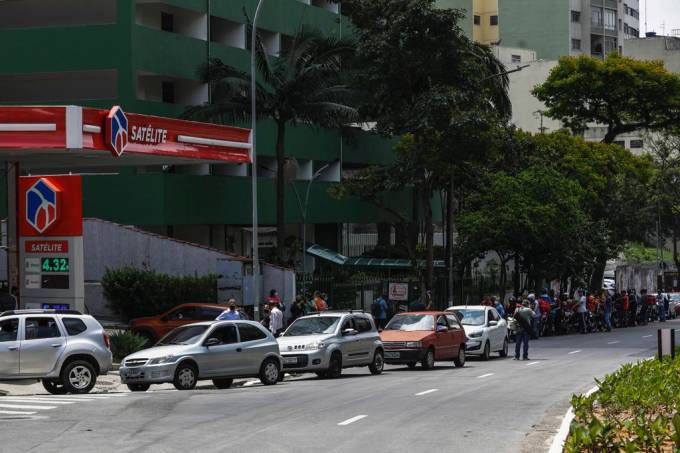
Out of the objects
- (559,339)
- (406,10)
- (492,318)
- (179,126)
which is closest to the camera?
(179,126)

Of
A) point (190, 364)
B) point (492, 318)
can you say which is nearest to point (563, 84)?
point (492, 318)

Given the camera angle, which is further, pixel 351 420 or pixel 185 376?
pixel 185 376

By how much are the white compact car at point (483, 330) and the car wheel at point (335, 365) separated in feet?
24.0

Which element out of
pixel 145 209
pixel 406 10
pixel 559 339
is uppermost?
pixel 406 10

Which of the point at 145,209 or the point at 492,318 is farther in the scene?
the point at 145,209

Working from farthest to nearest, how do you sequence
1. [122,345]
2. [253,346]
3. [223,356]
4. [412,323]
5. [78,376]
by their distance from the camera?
[412,323]
[122,345]
[253,346]
[223,356]
[78,376]

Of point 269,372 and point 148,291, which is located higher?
point 148,291

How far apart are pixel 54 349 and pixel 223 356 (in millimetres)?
3435

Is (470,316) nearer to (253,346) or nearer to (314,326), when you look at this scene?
(314,326)

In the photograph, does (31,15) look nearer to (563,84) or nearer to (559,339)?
(559,339)

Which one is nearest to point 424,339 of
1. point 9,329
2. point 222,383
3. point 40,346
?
point 222,383

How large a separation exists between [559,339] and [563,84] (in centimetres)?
2553

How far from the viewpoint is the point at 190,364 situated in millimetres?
23672

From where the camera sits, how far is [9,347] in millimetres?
22250
